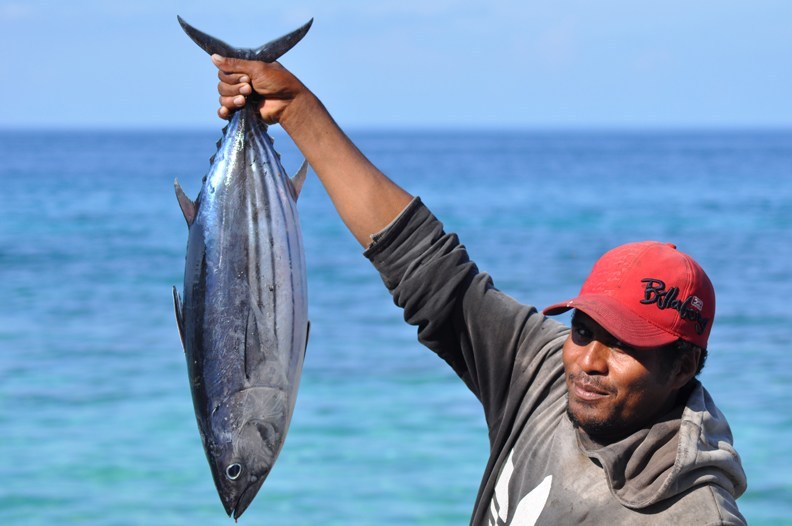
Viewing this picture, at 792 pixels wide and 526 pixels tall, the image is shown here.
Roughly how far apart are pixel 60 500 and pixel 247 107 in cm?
590

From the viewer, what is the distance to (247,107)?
2.51 metres

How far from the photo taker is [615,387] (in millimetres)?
2195

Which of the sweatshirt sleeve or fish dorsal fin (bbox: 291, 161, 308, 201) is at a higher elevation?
fish dorsal fin (bbox: 291, 161, 308, 201)

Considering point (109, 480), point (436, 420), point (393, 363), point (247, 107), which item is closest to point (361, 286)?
point (393, 363)

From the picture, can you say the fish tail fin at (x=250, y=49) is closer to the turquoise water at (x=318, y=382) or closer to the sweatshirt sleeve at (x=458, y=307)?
the sweatshirt sleeve at (x=458, y=307)

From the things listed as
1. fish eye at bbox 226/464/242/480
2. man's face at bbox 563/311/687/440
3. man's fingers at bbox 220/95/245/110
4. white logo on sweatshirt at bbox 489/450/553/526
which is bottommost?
white logo on sweatshirt at bbox 489/450/553/526

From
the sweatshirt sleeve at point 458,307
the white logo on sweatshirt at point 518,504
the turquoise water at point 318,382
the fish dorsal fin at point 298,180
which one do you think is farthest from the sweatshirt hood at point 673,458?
the turquoise water at point 318,382

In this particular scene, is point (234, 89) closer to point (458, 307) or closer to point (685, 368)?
point (458, 307)

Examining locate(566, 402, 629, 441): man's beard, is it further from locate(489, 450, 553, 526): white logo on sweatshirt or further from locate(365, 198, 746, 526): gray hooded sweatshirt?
locate(489, 450, 553, 526): white logo on sweatshirt

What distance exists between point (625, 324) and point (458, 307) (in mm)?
422

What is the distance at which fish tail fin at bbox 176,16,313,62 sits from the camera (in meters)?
2.39

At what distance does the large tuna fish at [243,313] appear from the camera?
2197mm

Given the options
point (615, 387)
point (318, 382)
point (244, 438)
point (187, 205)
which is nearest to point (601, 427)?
point (615, 387)

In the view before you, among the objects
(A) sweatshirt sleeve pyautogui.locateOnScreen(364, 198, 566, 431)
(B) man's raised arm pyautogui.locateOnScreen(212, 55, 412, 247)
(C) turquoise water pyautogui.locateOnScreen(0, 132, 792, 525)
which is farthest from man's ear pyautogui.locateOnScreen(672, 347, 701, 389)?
(C) turquoise water pyautogui.locateOnScreen(0, 132, 792, 525)
